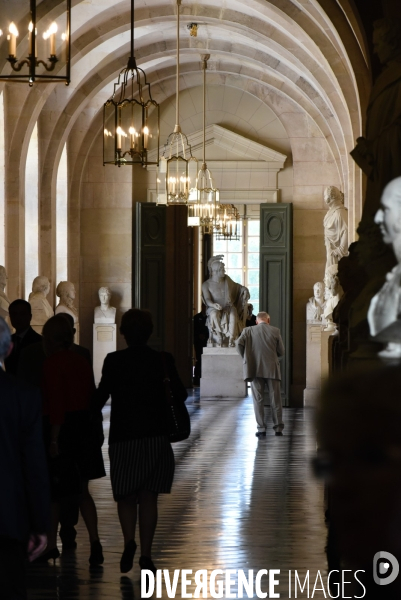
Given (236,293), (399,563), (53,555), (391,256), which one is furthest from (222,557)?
(236,293)

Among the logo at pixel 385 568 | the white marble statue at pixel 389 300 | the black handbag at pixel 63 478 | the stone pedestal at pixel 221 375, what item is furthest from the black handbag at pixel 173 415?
the stone pedestal at pixel 221 375

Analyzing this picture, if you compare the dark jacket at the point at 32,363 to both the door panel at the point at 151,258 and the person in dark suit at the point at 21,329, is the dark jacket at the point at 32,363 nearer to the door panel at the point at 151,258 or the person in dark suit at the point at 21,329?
the person in dark suit at the point at 21,329

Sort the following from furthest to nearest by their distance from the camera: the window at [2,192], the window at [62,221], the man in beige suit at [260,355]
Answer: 1. the window at [62,221]
2. the window at [2,192]
3. the man in beige suit at [260,355]

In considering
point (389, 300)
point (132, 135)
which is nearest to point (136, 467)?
point (389, 300)

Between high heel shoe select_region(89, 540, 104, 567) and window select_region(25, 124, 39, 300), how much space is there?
40.8ft

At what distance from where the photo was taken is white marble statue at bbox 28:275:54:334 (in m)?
16.2

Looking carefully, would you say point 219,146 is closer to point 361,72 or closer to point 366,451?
point 361,72

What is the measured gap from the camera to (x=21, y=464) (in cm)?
342

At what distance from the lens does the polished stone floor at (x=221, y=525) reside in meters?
5.47

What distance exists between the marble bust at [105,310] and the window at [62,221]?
0.76 meters

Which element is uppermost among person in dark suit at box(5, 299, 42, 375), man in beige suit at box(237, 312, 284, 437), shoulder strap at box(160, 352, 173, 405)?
person in dark suit at box(5, 299, 42, 375)

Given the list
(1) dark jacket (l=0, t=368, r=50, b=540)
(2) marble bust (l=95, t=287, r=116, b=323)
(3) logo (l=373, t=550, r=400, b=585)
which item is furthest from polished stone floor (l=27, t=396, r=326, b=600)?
(2) marble bust (l=95, t=287, r=116, b=323)

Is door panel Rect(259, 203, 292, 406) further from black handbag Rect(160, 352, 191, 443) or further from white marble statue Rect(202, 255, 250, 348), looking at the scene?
black handbag Rect(160, 352, 191, 443)

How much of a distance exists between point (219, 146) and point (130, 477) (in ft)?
51.3
